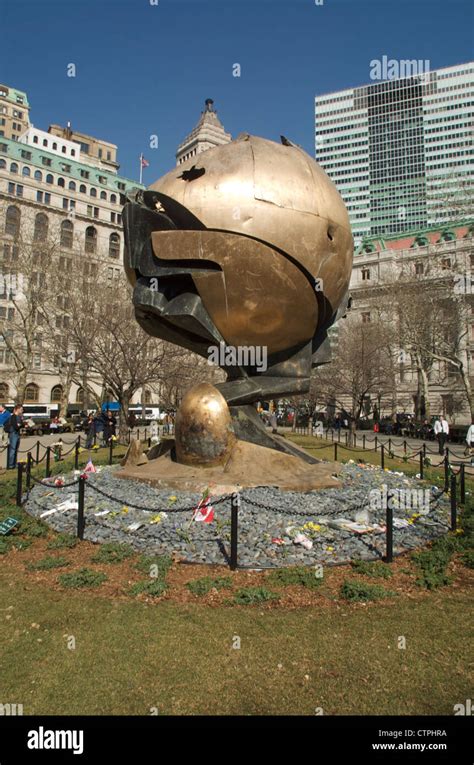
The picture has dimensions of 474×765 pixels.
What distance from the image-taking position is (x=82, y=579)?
6043 millimetres

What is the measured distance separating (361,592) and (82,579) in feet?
11.1

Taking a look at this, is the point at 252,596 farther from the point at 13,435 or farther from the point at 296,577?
the point at 13,435

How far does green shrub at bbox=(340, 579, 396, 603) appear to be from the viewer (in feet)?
18.3

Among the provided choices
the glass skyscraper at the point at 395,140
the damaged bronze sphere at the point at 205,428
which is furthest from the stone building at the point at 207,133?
the damaged bronze sphere at the point at 205,428

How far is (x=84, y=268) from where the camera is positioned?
32.4 metres

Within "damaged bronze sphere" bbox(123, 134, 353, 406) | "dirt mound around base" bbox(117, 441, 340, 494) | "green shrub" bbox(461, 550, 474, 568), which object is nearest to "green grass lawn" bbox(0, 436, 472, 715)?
Result: "green shrub" bbox(461, 550, 474, 568)

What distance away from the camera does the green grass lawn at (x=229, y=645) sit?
3.64m

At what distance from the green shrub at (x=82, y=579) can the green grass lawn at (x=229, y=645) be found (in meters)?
0.08

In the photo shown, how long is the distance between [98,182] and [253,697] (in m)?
73.8

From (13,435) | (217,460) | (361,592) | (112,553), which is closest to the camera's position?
(361,592)

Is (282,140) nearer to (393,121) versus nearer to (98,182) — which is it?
(98,182)

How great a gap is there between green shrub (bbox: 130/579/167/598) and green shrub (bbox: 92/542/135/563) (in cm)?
103

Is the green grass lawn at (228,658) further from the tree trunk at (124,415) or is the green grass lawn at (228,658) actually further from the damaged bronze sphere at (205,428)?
the tree trunk at (124,415)

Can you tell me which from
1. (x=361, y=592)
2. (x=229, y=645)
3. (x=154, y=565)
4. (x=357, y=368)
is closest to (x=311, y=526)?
(x=361, y=592)
